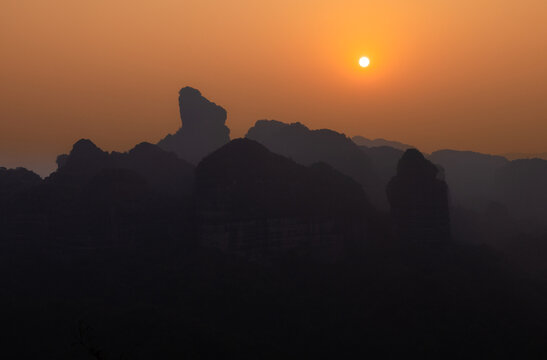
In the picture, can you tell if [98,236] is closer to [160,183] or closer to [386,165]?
[160,183]

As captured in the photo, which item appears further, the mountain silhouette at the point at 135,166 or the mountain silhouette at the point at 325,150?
the mountain silhouette at the point at 325,150

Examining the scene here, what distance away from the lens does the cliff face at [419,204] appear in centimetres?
7600

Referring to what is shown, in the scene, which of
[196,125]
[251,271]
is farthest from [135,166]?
[196,125]

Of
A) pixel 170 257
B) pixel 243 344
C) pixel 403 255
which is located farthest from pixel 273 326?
pixel 403 255

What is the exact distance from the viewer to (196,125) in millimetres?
170750

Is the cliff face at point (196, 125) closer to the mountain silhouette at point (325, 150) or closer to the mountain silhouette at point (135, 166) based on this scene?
the mountain silhouette at point (325, 150)

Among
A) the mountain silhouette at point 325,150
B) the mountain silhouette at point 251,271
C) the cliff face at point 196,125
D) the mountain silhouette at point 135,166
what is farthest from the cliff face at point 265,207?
the cliff face at point 196,125

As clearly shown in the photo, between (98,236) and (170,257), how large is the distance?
9.03 m

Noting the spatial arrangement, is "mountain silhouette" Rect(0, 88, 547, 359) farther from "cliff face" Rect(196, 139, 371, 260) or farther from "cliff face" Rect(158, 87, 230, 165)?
"cliff face" Rect(158, 87, 230, 165)

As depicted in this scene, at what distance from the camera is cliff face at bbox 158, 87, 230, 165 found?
16738 cm

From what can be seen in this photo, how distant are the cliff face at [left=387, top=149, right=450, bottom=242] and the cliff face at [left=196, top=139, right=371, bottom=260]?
5.99 meters

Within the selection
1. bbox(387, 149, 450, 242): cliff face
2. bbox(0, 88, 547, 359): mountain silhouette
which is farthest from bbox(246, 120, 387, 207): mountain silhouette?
bbox(0, 88, 547, 359): mountain silhouette

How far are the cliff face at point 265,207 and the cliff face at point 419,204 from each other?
5988 millimetres

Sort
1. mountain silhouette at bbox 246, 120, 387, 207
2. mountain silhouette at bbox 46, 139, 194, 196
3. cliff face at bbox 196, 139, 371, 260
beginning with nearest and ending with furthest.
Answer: cliff face at bbox 196, 139, 371, 260 < mountain silhouette at bbox 46, 139, 194, 196 < mountain silhouette at bbox 246, 120, 387, 207
